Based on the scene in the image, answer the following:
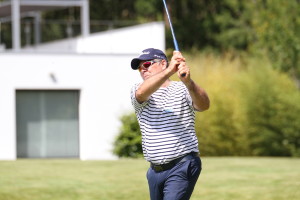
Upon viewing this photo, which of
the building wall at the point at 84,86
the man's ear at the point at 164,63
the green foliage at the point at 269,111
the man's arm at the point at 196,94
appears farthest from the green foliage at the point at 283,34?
the man's arm at the point at 196,94

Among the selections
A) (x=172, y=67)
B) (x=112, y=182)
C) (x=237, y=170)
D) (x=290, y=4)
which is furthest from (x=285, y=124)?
(x=172, y=67)

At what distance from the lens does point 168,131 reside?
20.9ft

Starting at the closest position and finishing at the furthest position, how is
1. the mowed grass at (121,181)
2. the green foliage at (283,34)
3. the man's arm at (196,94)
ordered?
1. the man's arm at (196,94)
2. the mowed grass at (121,181)
3. the green foliage at (283,34)

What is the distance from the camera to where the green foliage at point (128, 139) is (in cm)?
2758

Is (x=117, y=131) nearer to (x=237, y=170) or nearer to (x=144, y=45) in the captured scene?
(x=144, y=45)

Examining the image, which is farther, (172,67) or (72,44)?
(72,44)

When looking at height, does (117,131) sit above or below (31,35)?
below

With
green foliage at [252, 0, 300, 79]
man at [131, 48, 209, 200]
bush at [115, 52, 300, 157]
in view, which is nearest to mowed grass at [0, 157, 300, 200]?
man at [131, 48, 209, 200]

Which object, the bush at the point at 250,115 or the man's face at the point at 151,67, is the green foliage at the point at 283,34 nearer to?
the bush at the point at 250,115

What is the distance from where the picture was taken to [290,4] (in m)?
31.5

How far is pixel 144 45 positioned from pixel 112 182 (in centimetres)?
1499

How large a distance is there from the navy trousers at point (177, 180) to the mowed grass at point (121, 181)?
5852 mm

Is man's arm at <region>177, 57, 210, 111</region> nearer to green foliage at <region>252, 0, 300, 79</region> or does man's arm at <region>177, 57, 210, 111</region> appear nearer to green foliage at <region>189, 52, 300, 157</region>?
green foliage at <region>252, 0, 300, 79</region>

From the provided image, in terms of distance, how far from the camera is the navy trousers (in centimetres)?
637
